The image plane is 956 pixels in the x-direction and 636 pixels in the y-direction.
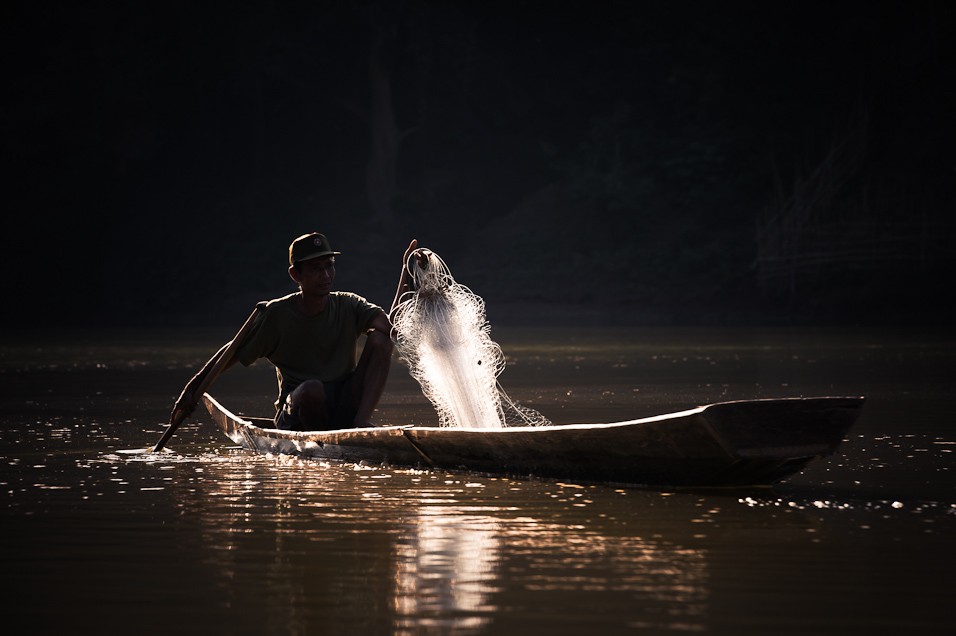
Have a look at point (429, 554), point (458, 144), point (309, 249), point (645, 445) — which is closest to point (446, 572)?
point (429, 554)

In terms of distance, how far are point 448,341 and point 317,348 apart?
0.69 meters

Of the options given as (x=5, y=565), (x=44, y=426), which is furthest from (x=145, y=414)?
(x=5, y=565)

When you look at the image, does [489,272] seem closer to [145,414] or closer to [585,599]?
[145,414]

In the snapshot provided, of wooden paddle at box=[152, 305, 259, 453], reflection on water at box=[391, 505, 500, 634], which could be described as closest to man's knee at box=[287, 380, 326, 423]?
wooden paddle at box=[152, 305, 259, 453]

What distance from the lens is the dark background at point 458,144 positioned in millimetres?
31359

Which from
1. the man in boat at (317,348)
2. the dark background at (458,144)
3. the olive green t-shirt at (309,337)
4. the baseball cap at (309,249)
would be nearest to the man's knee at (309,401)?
the man in boat at (317,348)

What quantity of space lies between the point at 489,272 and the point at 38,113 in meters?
11.2

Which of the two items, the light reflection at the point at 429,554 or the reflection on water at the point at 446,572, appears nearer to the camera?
the reflection on water at the point at 446,572

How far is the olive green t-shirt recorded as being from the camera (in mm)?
7902

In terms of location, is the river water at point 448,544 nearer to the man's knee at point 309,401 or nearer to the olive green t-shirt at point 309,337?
the man's knee at point 309,401

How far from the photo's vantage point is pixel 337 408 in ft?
27.0

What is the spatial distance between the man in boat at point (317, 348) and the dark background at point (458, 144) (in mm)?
21661

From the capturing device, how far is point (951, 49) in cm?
3070

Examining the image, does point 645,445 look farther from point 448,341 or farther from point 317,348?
point 317,348
